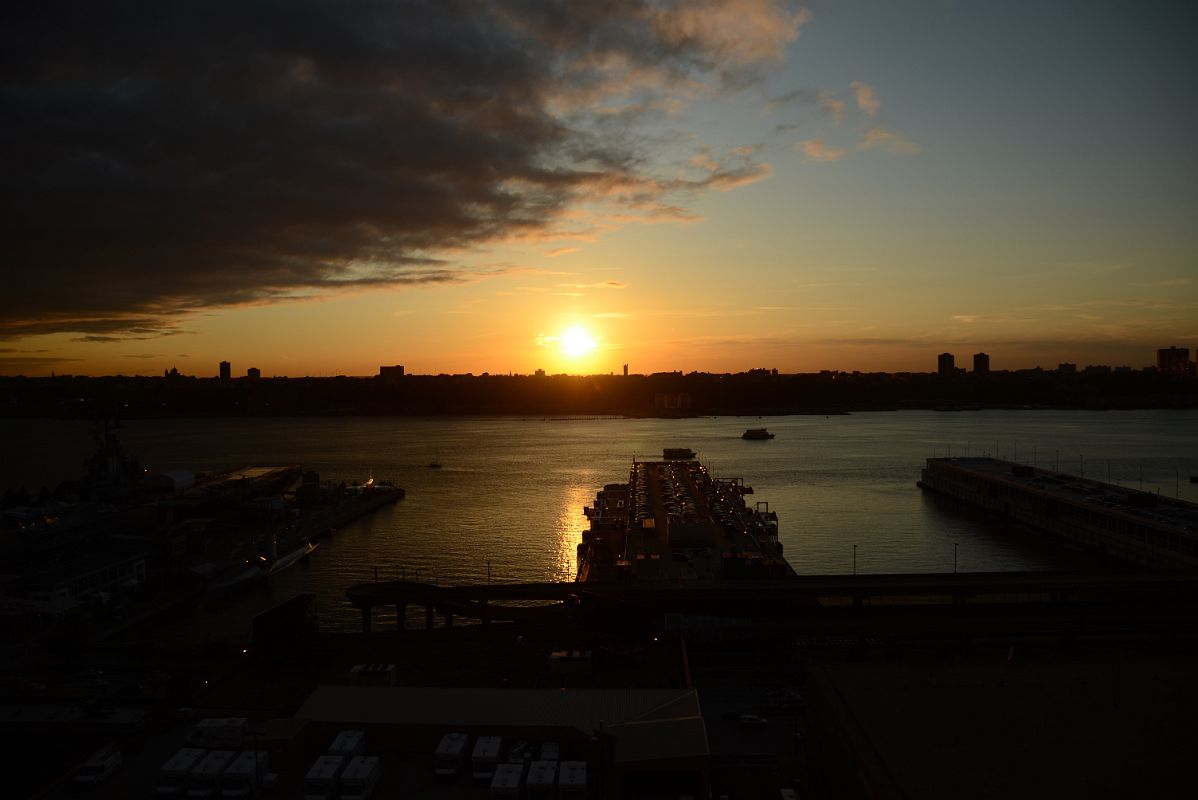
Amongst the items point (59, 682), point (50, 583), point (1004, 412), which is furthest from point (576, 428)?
point (59, 682)

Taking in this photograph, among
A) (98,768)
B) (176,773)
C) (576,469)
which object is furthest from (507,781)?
(576,469)

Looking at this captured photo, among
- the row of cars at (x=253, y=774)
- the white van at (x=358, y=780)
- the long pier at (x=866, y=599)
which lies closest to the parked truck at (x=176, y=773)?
the row of cars at (x=253, y=774)

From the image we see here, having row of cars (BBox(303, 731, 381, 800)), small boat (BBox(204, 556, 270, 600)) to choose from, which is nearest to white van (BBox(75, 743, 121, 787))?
row of cars (BBox(303, 731, 381, 800))

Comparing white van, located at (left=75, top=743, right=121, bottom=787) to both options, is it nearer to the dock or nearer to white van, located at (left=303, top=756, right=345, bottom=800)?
white van, located at (left=303, top=756, right=345, bottom=800)

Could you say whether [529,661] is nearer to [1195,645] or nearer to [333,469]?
[1195,645]

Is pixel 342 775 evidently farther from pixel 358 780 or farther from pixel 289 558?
pixel 289 558

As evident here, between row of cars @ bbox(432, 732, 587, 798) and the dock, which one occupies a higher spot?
row of cars @ bbox(432, 732, 587, 798)
